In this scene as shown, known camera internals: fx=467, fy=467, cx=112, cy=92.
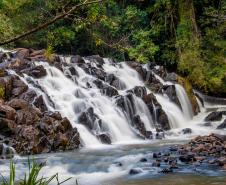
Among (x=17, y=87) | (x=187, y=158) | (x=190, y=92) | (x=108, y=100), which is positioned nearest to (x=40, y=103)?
(x=17, y=87)

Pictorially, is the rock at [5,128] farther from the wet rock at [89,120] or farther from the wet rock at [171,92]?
the wet rock at [171,92]

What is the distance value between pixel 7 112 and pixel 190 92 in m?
10.6

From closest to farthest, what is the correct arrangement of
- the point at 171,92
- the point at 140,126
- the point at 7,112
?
the point at 7,112, the point at 140,126, the point at 171,92

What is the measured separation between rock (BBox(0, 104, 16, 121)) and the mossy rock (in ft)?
32.1

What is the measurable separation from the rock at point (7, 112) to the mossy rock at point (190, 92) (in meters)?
9.78

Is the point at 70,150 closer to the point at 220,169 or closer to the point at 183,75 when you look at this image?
the point at 220,169

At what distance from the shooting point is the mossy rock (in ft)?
72.8

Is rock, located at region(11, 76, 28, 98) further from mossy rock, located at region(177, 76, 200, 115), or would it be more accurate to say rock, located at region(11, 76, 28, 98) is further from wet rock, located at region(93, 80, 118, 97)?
mossy rock, located at region(177, 76, 200, 115)

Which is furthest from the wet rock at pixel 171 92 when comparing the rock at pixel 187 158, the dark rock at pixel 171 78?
the rock at pixel 187 158

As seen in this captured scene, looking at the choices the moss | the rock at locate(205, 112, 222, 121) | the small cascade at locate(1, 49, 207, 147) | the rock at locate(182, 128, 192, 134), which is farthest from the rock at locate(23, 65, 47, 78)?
the rock at locate(205, 112, 222, 121)

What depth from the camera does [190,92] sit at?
75.0 ft

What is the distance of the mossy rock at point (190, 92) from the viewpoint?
22.2m

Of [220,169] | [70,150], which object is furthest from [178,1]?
[220,169]

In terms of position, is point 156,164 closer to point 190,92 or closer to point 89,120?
point 89,120
